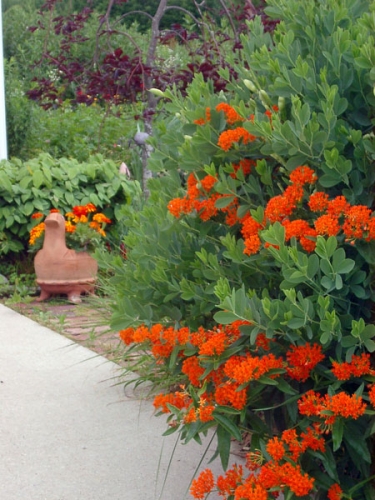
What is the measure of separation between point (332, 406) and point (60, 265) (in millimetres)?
4547

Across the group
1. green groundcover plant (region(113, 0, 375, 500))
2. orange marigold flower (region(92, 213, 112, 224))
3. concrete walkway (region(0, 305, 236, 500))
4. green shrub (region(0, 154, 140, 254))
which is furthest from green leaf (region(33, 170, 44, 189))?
green groundcover plant (region(113, 0, 375, 500))

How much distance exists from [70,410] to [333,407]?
81.4 inches

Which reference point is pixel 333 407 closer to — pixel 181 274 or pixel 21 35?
pixel 181 274

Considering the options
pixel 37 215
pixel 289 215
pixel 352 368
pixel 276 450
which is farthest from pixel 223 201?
pixel 37 215

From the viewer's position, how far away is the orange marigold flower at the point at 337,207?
214 cm

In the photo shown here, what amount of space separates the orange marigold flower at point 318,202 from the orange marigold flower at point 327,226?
3.6 inches

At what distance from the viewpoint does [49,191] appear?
7027 millimetres

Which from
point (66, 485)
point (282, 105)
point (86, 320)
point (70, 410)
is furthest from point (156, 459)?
point (86, 320)

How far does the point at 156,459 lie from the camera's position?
3244 millimetres

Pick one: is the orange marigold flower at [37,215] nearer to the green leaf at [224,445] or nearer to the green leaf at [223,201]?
the green leaf at [223,201]

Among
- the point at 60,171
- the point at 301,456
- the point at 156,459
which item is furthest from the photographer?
the point at 60,171

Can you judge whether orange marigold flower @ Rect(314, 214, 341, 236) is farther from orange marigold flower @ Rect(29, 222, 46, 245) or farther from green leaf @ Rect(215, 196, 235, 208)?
orange marigold flower @ Rect(29, 222, 46, 245)

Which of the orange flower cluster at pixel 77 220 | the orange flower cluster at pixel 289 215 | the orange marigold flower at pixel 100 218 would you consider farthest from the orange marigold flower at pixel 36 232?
the orange flower cluster at pixel 289 215

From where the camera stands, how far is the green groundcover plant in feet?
6.83
